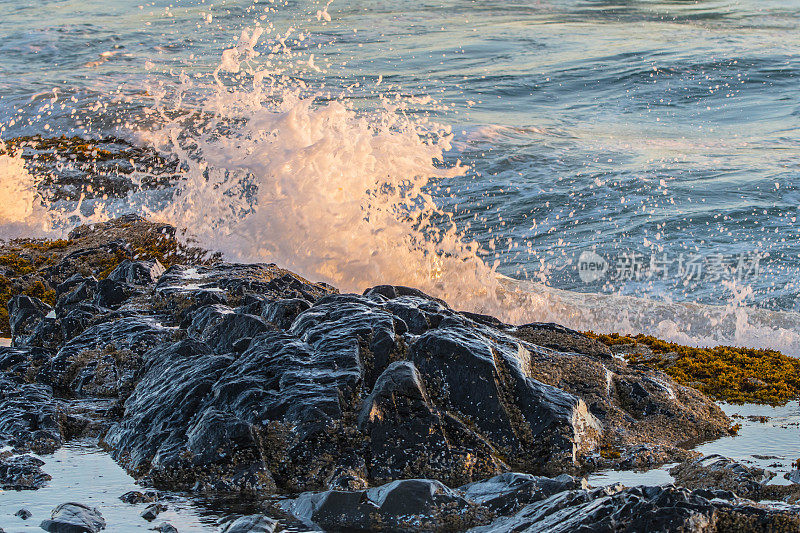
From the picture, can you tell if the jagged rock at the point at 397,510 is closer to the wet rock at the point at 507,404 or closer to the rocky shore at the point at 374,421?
the rocky shore at the point at 374,421

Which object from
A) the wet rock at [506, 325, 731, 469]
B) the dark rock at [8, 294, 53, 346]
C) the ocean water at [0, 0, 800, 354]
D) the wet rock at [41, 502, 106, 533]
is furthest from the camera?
the ocean water at [0, 0, 800, 354]

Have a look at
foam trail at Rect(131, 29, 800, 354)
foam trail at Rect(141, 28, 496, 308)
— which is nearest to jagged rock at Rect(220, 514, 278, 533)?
foam trail at Rect(131, 29, 800, 354)

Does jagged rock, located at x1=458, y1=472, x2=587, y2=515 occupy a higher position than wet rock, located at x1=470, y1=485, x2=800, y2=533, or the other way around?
wet rock, located at x1=470, y1=485, x2=800, y2=533

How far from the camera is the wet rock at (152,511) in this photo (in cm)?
345

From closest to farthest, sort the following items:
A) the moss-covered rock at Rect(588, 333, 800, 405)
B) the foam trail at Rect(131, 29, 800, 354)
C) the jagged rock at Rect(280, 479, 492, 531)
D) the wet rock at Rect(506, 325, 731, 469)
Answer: the jagged rock at Rect(280, 479, 492, 531) → the wet rock at Rect(506, 325, 731, 469) → the moss-covered rock at Rect(588, 333, 800, 405) → the foam trail at Rect(131, 29, 800, 354)

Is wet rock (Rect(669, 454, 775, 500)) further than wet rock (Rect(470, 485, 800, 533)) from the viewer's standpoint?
Yes

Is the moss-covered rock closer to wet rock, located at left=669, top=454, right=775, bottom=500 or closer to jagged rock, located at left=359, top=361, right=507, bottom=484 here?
wet rock, located at left=669, top=454, right=775, bottom=500

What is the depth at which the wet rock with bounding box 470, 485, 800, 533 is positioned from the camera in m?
2.70

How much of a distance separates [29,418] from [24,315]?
2097mm

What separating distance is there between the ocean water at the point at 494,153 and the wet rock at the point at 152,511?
472cm

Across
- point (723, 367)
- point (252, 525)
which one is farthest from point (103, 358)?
point (723, 367)

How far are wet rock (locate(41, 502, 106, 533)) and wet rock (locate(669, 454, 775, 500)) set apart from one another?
2751 mm

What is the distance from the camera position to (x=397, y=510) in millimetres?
3369

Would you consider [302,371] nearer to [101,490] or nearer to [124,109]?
[101,490]
